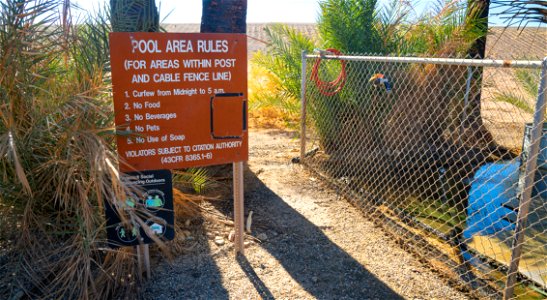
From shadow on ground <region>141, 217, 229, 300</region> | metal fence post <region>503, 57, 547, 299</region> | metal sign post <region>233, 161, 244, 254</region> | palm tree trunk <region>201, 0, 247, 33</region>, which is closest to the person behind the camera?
metal fence post <region>503, 57, 547, 299</region>

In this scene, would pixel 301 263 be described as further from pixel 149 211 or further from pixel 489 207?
pixel 489 207

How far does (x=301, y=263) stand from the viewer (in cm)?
364

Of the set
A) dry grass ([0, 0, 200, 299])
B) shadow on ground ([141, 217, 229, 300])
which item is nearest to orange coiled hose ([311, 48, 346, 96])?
shadow on ground ([141, 217, 229, 300])

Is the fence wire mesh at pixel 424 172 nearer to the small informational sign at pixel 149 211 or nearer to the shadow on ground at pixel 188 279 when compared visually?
the shadow on ground at pixel 188 279

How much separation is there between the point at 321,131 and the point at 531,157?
12.4 ft

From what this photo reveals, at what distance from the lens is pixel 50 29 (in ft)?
10.2

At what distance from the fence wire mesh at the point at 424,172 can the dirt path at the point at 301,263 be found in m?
0.26

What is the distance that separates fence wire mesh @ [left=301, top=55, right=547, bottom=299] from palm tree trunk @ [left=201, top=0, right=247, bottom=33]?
1.15 m

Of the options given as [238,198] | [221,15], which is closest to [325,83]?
[221,15]

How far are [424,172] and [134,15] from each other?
3298 millimetres

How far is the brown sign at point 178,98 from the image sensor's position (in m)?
2.97

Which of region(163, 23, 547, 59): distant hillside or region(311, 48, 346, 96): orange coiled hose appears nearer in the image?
region(163, 23, 547, 59): distant hillside

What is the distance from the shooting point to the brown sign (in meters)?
2.97

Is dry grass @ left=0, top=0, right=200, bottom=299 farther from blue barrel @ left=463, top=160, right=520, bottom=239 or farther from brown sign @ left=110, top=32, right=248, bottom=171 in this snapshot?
blue barrel @ left=463, top=160, right=520, bottom=239
